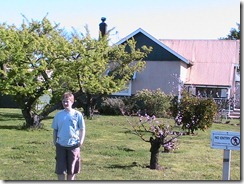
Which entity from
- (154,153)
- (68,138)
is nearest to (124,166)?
(154,153)

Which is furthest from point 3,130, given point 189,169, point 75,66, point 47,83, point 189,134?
point 189,169

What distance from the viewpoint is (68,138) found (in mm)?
6633

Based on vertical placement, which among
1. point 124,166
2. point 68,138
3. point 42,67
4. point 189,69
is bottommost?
point 124,166

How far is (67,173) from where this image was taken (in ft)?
22.1

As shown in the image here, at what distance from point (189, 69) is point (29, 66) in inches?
730

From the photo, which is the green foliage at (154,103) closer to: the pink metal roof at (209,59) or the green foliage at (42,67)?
the pink metal roof at (209,59)

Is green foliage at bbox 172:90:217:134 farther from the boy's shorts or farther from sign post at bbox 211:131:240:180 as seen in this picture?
the boy's shorts

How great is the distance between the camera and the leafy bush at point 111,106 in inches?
1042

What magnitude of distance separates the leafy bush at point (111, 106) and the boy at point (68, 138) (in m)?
19.4

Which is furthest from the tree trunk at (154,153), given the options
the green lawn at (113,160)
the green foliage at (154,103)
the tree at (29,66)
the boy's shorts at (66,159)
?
the green foliage at (154,103)

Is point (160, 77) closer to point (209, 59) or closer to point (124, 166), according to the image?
point (209, 59)

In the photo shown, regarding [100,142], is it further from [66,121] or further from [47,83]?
[66,121]

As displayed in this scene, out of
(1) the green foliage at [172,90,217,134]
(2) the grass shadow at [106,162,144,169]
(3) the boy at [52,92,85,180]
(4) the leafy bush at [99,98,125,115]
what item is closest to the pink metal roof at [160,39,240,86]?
(4) the leafy bush at [99,98,125,115]

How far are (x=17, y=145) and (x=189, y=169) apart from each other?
4.97 meters
